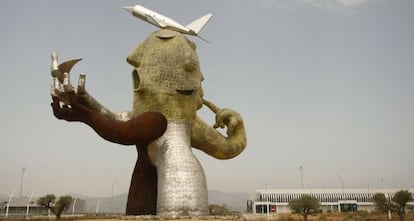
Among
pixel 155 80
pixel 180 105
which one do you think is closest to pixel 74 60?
pixel 155 80

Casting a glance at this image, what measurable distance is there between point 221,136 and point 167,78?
4.24 meters

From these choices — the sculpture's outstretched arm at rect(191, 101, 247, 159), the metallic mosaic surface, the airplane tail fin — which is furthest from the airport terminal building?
the metallic mosaic surface

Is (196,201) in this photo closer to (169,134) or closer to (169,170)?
(169,170)

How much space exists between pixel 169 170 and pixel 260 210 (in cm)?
6106

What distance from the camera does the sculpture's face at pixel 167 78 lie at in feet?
50.6

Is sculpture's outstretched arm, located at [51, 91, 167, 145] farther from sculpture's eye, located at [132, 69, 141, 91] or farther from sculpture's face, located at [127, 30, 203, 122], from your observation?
sculpture's eye, located at [132, 69, 141, 91]

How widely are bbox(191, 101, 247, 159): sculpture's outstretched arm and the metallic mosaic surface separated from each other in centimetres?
148

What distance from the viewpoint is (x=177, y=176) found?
46.1 feet

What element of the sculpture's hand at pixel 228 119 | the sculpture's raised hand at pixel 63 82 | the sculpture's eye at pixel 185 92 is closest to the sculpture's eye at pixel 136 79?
the sculpture's eye at pixel 185 92

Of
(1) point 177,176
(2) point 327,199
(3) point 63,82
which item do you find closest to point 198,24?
(3) point 63,82

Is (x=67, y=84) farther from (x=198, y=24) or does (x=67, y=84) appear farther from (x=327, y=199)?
(x=327, y=199)

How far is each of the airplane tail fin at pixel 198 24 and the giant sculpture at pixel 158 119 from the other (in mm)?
1994

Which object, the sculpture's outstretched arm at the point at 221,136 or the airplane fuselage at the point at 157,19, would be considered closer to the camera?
the sculpture's outstretched arm at the point at 221,136

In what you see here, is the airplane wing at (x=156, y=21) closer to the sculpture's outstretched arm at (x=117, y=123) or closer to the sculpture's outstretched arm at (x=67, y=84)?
the sculpture's outstretched arm at (x=67, y=84)
